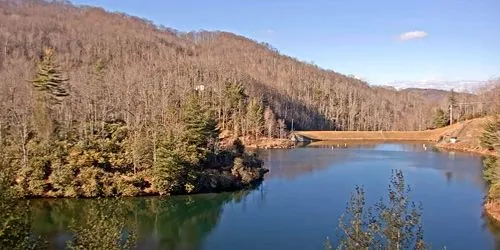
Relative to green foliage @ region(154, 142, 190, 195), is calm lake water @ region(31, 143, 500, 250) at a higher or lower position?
lower

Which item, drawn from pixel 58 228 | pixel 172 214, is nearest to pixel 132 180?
pixel 172 214

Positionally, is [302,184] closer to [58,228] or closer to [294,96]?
[58,228]

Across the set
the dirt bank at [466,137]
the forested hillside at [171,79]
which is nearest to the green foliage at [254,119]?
the forested hillside at [171,79]

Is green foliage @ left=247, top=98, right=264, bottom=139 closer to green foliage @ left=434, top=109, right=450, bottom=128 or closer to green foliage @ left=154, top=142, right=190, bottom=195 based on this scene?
green foliage @ left=154, top=142, right=190, bottom=195

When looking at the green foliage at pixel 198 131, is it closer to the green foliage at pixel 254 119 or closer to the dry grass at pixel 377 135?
the green foliage at pixel 254 119

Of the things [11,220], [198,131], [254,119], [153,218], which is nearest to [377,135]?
[254,119]

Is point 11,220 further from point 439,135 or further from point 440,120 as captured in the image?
point 440,120

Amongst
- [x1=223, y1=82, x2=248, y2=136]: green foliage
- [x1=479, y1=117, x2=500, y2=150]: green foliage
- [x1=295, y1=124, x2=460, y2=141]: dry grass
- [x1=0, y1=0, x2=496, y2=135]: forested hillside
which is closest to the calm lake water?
[x1=479, y1=117, x2=500, y2=150]: green foliage
